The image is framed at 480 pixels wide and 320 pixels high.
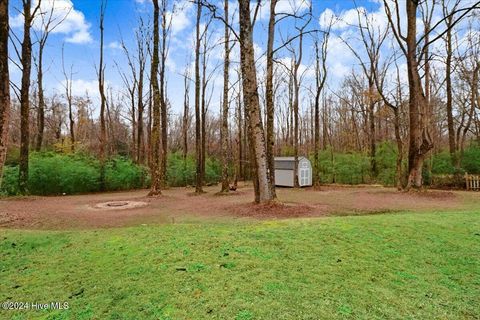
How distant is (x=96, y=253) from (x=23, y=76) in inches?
458

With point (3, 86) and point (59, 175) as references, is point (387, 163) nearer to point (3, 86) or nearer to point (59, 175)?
point (59, 175)

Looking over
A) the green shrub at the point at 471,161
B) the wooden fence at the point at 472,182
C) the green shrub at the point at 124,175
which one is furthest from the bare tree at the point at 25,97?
the green shrub at the point at 471,161

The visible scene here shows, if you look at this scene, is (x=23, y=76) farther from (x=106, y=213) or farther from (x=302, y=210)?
(x=302, y=210)

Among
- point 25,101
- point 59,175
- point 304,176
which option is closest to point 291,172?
point 304,176

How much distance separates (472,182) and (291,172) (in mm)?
8862

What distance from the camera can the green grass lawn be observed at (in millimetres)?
2408

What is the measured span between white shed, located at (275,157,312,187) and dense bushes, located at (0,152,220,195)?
6.15m

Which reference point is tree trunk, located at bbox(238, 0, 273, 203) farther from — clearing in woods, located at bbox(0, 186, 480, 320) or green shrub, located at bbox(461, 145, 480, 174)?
green shrub, located at bbox(461, 145, 480, 174)

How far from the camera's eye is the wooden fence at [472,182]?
14742mm

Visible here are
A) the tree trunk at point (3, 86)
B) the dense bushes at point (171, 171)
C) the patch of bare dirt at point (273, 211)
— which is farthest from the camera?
the dense bushes at point (171, 171)

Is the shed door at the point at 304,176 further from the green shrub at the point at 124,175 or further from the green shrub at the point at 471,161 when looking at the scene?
the green shrub at the point at 124,175

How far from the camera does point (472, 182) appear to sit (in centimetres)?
1487

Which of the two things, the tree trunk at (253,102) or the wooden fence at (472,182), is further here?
the wooden fence at (472,182)

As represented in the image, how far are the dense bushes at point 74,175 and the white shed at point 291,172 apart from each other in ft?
20.2
